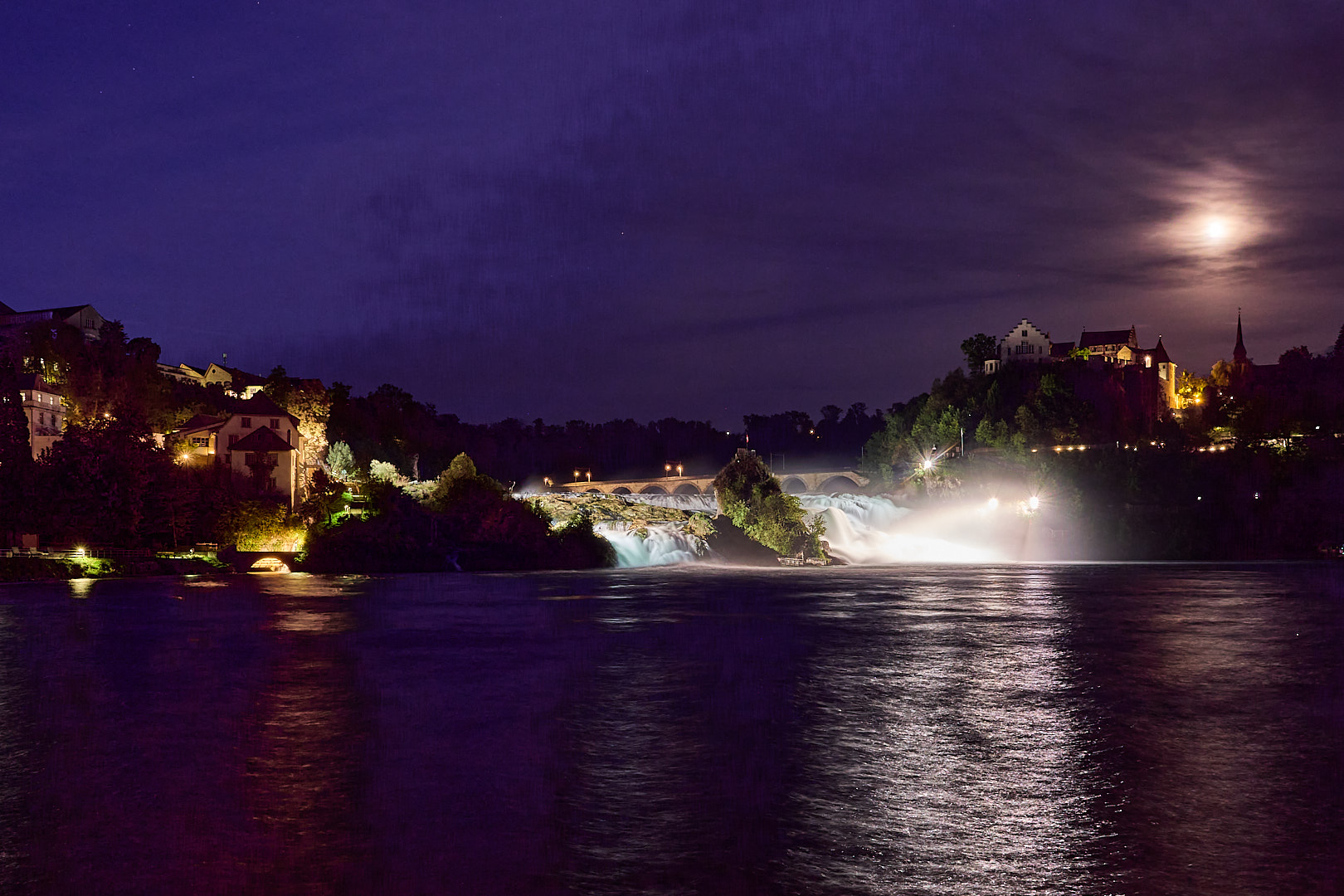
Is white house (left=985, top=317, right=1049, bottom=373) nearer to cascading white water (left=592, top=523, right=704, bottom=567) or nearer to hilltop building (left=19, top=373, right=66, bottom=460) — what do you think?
cascading white water (left=592, top=523, right=704, bottom=567)

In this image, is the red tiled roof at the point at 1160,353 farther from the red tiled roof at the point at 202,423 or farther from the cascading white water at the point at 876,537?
the red tiled roof at the point at 202,423

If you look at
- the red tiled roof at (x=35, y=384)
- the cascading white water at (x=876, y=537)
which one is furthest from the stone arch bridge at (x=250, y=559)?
the red tiled roof at (x=35, y=384)

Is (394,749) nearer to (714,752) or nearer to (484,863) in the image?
(714,752)

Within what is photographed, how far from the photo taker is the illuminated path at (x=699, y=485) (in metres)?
123

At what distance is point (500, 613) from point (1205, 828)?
34.3 meters

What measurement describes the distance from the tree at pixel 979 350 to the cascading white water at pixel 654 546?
7141cm

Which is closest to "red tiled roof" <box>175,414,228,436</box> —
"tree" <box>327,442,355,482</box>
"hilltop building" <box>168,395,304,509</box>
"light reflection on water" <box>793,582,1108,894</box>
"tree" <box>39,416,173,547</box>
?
"hilltop building" <box>168,395,304,509</box>

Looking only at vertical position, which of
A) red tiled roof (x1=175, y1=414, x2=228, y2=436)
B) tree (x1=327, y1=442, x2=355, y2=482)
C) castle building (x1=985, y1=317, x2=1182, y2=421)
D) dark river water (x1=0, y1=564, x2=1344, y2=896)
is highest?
castle building (x1=985, y1=317, x2=1182, y2=421)

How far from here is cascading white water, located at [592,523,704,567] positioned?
78.2 meters

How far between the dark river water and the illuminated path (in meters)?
82.6

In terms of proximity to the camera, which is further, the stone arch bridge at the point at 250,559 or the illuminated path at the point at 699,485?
the illuminated path at the point at 699,485

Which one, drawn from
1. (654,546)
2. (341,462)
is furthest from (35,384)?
(654,546)

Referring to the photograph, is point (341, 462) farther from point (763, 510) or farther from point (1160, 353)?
point (1160, 353)

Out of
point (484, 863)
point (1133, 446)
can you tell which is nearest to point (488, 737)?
point (484, 863)
